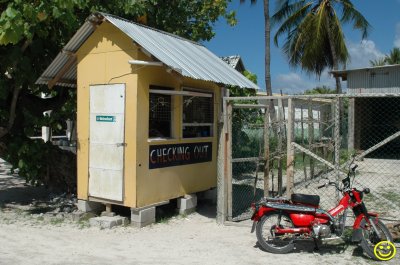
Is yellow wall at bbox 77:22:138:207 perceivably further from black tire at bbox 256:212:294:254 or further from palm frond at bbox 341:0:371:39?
palm frond at bbox 341:0:371:39

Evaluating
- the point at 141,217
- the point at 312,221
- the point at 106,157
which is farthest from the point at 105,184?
the point at 312,221

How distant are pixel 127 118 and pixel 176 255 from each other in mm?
2613

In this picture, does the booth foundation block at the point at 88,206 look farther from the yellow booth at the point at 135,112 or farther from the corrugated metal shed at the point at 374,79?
the corrugated metal shed at the point at 374,79

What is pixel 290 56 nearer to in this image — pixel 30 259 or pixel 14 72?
pixel 14 72

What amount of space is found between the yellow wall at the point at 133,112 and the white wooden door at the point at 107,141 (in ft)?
0.41

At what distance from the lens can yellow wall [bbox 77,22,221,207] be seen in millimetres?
7746

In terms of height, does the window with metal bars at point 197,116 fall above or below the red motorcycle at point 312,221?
above

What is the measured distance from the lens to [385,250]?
19.6ft

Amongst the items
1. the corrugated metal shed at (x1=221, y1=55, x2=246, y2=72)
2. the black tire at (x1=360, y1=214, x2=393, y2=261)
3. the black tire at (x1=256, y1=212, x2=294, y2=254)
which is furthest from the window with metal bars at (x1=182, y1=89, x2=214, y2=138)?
the corrugated metal shed at (x1=221, y1=55, x2=246, y2=72)

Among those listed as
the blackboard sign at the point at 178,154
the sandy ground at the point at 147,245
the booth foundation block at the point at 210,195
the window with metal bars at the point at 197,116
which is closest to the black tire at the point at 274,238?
the sandy ground at the point at 147,245

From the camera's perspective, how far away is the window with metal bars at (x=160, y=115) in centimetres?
833

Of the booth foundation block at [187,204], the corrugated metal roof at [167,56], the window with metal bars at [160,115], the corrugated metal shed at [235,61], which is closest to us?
the corrugated metal roof at [167,56]

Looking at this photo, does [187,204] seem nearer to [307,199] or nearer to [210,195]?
[210,195]

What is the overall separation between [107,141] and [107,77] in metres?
1.15
